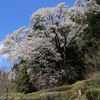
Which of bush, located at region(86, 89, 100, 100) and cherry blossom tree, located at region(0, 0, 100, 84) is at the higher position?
cherry blossom tree, located at region(0, 0, 100, 84)

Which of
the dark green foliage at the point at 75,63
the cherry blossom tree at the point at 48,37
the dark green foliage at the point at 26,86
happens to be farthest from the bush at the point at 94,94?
the dark green foliage at the point at 26,86

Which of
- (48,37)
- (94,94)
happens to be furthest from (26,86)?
(94,94)

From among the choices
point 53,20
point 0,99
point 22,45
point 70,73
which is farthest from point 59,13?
point 0,99

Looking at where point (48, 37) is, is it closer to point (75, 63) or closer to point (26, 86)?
point (75, 63)

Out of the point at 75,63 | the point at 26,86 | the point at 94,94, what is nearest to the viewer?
the point at 94,94

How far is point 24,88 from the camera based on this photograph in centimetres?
1942

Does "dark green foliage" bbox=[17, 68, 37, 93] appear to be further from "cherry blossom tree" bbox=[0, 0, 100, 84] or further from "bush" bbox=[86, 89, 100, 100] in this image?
"bush" bbox=[86, 89, 100, 100]

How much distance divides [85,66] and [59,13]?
5998mm

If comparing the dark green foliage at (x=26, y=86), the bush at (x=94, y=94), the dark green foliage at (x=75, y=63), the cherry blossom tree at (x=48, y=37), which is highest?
the cherry blossom tree at (x=48, y=37)

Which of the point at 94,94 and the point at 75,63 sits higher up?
the point at 75,63

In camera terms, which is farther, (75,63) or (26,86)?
(75,63)

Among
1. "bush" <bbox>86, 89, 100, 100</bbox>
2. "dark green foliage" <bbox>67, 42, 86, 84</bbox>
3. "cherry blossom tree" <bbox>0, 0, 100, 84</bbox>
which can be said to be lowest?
A: "bush" <bbox>86, 89, 100, 100</bbox>

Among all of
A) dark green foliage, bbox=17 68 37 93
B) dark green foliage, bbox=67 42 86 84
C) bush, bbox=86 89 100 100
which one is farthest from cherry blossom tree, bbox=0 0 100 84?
bush, bbox=86 89 100 100

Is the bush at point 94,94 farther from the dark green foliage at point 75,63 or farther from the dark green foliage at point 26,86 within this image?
the dark green foliage at point 26,86
